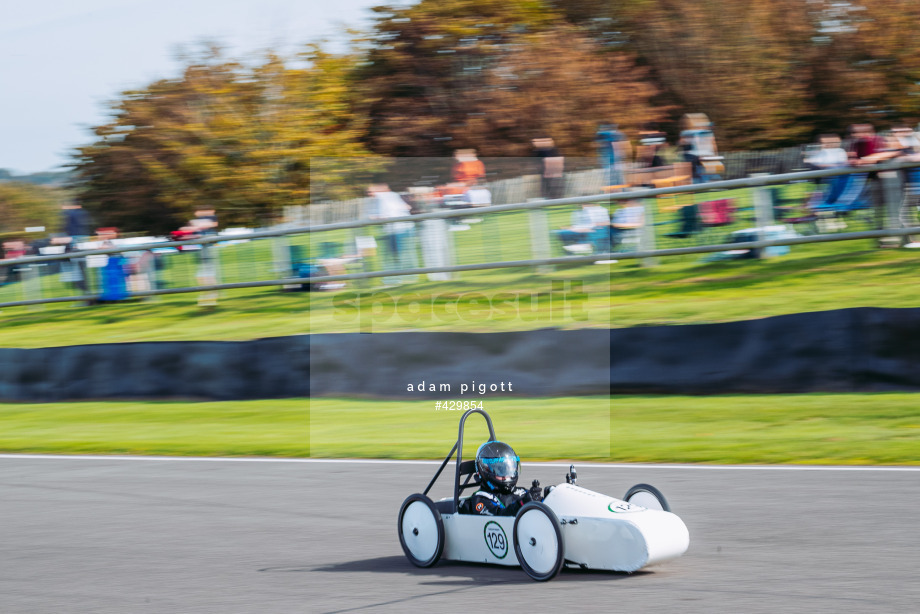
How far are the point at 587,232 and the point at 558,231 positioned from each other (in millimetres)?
355

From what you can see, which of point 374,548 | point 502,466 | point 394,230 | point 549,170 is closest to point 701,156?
point 549,170

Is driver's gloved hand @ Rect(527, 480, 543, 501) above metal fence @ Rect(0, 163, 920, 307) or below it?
below

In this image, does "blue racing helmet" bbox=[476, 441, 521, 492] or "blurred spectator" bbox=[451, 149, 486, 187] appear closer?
"blue racing helmet" bbox=[476, 441, 521, 492]

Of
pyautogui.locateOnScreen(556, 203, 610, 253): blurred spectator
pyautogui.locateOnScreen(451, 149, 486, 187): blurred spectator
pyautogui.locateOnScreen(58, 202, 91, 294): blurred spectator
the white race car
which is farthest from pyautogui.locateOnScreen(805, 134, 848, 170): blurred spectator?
pyautogui.locateOnScreen(58, 202, 91, 294): blurred spectator

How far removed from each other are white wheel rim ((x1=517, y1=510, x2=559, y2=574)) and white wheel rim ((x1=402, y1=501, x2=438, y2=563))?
0.63 meters

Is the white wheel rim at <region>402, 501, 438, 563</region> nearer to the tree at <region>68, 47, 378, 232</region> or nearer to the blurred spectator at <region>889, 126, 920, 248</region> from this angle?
the blurred spectator at <region>889, 126, 920, 248</region>

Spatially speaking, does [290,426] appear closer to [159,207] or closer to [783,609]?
[783,609]

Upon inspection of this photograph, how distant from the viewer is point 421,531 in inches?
221

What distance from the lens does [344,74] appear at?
30.5 meters

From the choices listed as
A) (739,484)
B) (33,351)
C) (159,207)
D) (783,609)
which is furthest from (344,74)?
(783,609)

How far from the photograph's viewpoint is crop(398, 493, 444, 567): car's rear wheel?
18.2 feet

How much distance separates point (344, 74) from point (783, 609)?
2759 centimetres

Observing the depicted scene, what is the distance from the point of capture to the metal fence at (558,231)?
40.8 feet

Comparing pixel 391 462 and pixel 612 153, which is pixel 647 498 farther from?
pixel 612 153
